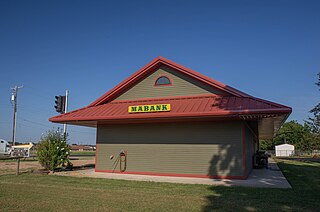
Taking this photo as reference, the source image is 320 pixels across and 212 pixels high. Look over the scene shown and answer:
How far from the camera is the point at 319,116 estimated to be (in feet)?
137

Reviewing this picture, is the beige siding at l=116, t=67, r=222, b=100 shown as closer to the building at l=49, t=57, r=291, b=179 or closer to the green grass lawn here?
the building at l=49, t=57, r=291, b=179

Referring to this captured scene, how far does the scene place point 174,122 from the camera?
47.9 ft

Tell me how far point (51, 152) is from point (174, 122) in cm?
694

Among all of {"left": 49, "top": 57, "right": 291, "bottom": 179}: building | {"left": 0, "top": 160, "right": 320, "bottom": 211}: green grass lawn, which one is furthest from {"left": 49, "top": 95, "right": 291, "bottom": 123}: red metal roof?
{"left": 0, "top": 160, "right": 320, "bottom": 211}: green grass lawn

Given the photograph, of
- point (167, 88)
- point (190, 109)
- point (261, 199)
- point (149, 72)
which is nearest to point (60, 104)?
point (149, 72)

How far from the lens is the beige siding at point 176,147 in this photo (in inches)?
523

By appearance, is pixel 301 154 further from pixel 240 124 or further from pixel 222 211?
pixel 222 211

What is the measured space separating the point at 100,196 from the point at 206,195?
3.22 meters

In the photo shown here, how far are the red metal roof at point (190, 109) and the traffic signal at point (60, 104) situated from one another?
1.79 metres

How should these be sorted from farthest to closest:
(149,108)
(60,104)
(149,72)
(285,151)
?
(285,151), (60,104), (149,72), (149,108)

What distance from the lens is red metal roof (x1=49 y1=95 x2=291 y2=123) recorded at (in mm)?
11969

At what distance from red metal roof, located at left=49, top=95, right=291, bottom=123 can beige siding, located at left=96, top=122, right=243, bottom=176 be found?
1.01 m

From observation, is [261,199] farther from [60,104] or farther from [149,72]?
[60,104]

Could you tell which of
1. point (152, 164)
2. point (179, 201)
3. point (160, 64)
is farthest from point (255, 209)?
point (160, 64)
